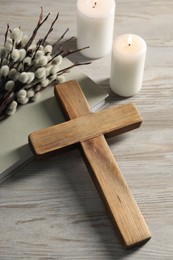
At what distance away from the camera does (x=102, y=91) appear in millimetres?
929

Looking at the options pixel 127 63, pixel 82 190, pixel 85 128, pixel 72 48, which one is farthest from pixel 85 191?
pixel 72 48

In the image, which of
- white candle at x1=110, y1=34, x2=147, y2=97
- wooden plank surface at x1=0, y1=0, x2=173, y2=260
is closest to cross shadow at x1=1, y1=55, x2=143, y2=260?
wooden plank surface at x1=0, y1=0, x2=173, y2=260

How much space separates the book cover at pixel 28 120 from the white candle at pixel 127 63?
4 centimetres

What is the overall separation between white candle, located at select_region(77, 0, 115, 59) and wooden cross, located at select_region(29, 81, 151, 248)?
4.9 inches

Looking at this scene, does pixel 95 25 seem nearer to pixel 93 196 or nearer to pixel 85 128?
pixel 85 128

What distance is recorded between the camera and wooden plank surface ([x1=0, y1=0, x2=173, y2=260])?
766 millimetres

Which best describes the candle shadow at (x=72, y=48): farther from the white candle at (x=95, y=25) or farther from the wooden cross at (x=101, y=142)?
the wooden cross at (x=101, y=142)

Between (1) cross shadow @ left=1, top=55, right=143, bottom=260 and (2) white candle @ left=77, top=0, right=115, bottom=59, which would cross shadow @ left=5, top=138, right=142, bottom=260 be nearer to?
(1) cross shadow @ left=1, top=55, right=143, bottom=260

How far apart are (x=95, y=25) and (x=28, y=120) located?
0.75 ft

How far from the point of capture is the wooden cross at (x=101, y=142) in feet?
2.50

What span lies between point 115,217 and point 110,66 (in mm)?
353

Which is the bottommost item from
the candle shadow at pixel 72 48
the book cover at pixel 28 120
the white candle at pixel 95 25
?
the book cover at pixel 28 120

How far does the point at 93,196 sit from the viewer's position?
0.82 m

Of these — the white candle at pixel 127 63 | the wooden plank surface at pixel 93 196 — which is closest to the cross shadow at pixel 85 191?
the wooden plank surface at pixel 93 196
